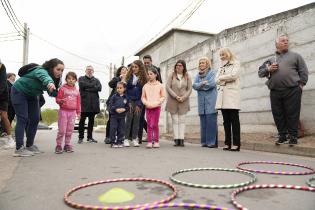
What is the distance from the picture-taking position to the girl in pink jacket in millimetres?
6176

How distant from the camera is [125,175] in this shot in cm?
388

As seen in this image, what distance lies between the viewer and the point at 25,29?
2520 cm

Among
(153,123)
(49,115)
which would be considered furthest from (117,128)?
(49,115)

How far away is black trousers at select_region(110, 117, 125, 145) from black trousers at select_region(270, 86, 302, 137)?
126 inches

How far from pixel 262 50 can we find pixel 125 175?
18.9 feet

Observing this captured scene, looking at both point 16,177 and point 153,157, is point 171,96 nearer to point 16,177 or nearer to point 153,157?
point 153,157

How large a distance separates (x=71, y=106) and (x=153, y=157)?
1924mm

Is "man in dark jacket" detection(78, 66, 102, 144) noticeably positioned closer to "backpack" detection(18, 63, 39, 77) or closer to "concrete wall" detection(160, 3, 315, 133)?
"backpack" detection(18, 63, 39, 77)

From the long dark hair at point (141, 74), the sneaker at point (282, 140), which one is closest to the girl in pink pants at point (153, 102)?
the long dark hair at point (141, 74)

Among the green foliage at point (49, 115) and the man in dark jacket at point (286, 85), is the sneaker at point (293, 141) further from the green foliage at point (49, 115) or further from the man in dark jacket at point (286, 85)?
the green foliage at point (49, 115)

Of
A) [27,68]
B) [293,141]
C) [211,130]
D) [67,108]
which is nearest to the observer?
[27,68]

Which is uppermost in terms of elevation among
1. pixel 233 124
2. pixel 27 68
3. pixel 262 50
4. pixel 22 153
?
pixel 262 50

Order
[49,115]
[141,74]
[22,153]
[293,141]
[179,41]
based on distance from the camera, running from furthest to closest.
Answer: [49,115], [179,41], [141,74], [293,141], [22,153]

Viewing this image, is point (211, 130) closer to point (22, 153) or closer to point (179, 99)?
point (179, 99)
